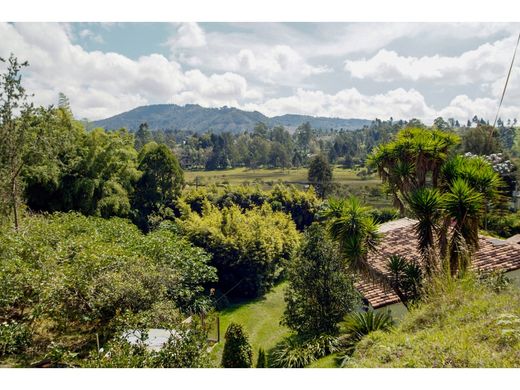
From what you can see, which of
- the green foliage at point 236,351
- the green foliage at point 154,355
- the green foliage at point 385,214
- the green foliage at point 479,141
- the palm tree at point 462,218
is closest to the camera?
the green foliage at point 154,355

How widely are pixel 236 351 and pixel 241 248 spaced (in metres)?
8.43

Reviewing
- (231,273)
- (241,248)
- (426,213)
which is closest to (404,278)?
(426,213)

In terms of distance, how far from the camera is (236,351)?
8500mm

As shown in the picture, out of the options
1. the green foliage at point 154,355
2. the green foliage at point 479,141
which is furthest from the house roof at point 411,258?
the green foliage at point 479,141

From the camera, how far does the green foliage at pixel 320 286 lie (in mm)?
10000

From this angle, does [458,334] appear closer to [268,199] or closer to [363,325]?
[363,325]

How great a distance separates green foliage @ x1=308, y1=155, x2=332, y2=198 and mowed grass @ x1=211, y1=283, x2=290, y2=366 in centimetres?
1843

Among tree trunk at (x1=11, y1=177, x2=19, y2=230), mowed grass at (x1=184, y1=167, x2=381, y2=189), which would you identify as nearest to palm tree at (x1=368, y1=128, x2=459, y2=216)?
tree trunk at (x1=11, y1=177, x2=19, y2=230)

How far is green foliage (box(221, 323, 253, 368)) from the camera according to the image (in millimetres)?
8469

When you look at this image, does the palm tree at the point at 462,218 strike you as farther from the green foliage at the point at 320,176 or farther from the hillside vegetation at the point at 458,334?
the green foliage at the point at 320,176

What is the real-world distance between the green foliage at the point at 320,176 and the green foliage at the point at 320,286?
82.2 ft

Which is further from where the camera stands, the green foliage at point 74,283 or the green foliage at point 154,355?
the green foliage at point 74,283

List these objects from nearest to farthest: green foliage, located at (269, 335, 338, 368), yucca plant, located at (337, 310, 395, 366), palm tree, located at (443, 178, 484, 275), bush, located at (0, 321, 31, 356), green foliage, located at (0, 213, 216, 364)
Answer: bush, located at (0, 321, 31, 356) < green foliage, located at (0, 213, 216, 364) < yucca plant, located at (337, 310, 395, 366) < palm tree, located at (443, 178, 484, 275) < green foliage, located at (269, 335, 338, 368)

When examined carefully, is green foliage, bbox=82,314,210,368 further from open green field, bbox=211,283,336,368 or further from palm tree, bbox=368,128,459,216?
palm tree, bbox=368,128,459,216
